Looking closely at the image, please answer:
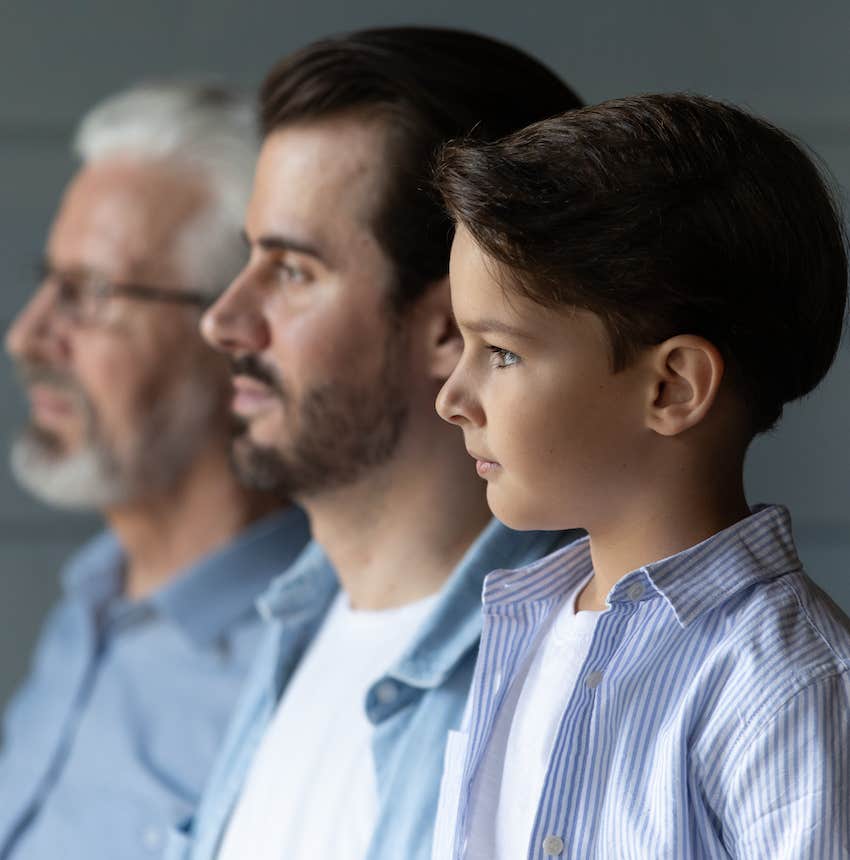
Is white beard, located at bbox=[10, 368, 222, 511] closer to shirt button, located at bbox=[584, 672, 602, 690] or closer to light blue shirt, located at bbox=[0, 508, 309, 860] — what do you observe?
light blue shirt, located at bbox=[0, 508, 309, 860]

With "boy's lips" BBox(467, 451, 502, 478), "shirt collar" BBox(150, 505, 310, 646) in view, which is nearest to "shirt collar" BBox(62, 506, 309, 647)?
"shirt collar" BBox(150, 505, 310, 646)

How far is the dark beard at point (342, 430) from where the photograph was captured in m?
1.25

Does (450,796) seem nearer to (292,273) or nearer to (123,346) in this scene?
(292,273)

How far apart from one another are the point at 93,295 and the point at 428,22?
2.22 feet

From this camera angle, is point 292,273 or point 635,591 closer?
point 635,591

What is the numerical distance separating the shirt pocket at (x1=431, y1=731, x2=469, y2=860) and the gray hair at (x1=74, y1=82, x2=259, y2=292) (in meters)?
1.07

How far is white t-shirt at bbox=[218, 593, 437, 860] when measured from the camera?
3.88ft

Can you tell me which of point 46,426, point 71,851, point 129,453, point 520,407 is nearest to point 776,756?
point 520,407

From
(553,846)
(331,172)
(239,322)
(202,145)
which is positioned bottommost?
(553,846)

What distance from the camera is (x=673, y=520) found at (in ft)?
2.77

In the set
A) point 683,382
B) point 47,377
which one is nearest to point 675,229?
point 683,382

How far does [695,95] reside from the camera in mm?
843

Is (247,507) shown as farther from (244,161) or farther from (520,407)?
(520,407)

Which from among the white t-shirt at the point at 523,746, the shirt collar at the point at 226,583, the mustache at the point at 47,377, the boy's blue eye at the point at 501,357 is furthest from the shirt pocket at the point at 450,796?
the mustache at the point at 47,377
